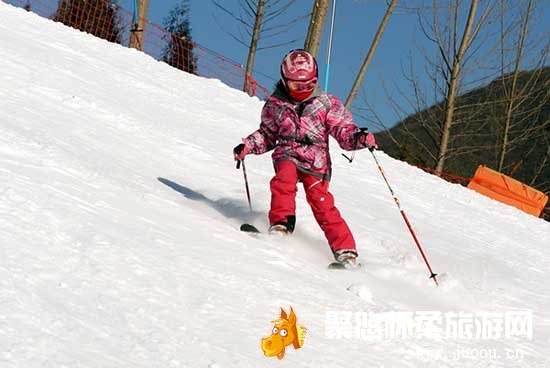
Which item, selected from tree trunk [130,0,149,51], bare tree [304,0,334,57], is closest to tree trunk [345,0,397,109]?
bare tree [304,0,334,57]

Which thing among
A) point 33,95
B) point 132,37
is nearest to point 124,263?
point 33,95

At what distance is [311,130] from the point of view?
4539mm

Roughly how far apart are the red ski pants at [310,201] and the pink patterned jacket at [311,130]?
62 mm

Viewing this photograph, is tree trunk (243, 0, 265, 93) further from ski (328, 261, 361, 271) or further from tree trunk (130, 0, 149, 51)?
ski (328, 261, 361, 271)

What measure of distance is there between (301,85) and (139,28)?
11.8 m

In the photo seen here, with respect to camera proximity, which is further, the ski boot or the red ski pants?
the red ski pants

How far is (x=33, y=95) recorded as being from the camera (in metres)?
6.55

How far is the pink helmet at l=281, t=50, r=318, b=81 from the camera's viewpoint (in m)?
4.40

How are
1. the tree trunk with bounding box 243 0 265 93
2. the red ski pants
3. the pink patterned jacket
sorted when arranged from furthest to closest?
1. the tree trunk with bounding box 243 0 265 93
2. the pink patterned jacket
3. the red ski pants

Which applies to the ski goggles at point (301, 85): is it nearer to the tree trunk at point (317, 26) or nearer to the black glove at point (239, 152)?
the black glove at point (239, 152)

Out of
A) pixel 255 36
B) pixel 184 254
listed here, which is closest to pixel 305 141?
pixel 184 254

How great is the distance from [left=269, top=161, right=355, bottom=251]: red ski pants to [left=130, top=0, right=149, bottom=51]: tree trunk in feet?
36.8

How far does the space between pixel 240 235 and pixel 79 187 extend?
1.00 meters

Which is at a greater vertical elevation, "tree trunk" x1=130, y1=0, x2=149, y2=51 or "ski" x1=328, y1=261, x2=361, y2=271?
"tree trunk" x1=130, y1=0, x2=149, y2=51
